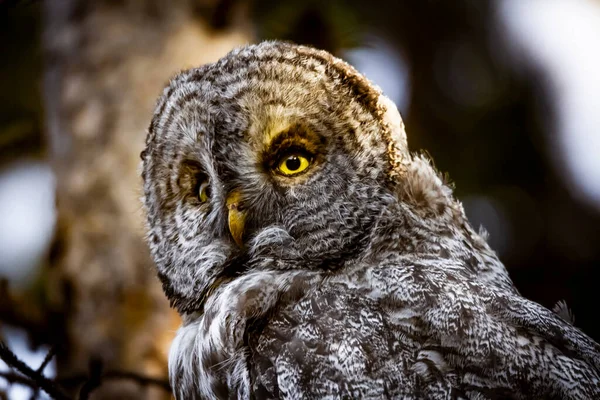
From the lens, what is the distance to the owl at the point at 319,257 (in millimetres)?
Result: 2016

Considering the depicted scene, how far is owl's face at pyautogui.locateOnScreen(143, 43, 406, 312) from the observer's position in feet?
8.02

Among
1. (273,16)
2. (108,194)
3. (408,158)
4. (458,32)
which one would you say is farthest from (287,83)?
(458,32)

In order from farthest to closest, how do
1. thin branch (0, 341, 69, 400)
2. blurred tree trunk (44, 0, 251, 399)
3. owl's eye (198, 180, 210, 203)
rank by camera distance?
blurred tree trunk (44, 0, 251, 399) < owl's eye (198, 180, 210, 203) < thin branch (0, 341, 69, 400)

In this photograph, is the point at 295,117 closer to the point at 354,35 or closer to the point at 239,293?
the point at 239,293

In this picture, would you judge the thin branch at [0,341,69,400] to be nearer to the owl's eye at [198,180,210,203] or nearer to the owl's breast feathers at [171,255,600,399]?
the owl's breast feathers at [171,255,600,399]

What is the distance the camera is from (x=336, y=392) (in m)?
1.97

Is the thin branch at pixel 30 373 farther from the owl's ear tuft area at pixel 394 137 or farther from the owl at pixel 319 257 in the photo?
the owl's ear tuft area at pixel 394 137

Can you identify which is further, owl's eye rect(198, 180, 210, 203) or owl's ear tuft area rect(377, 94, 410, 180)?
owl's eye rect(198, 180, 210, 203)

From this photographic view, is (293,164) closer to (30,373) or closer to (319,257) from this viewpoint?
(319,257)

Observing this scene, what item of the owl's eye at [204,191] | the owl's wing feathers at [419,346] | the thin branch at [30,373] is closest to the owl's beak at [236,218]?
the owl's eye at [204,191]

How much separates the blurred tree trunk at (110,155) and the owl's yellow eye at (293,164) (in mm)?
1018

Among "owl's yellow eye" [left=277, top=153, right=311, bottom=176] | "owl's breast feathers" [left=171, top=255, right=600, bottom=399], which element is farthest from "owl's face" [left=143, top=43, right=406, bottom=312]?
"owl's breast feathers" [left=171, top=255, right=600, bottom=399]

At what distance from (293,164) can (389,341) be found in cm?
76

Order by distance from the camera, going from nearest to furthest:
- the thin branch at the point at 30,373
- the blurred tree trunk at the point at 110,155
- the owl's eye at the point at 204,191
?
the thin branch at the point at 30,373 < the owl's eye at the point at 204,191 < the blurred tree trunk at the point at 110,155
